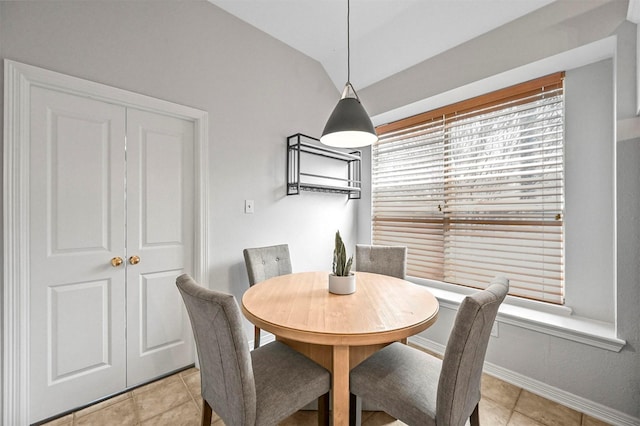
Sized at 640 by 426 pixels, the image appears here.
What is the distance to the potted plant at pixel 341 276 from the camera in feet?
5.18

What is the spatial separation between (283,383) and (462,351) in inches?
29.9

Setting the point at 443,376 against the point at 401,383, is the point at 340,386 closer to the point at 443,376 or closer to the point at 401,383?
the point at 401,383

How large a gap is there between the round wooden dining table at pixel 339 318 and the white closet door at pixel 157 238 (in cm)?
85

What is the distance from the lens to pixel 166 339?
6.68 feet

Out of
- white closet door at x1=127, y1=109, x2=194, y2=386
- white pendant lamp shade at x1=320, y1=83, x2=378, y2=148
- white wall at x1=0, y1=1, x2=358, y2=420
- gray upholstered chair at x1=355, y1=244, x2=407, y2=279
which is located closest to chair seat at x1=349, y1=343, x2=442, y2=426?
gray upholstered chair at x1=355, y1=244, x2=407, y2=279

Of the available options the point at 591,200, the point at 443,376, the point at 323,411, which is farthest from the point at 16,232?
the point at 591,200

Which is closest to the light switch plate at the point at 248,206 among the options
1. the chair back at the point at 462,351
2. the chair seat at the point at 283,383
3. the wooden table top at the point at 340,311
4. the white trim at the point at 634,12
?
the wooden table top at the point at 340,311

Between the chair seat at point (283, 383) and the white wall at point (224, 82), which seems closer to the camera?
the chair seat at point (283, 383)

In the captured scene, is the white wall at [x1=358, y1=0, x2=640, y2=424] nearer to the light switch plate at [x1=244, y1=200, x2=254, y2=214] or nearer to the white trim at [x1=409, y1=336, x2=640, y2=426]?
the white trim at [x1=409, y1=336, x2=640, y2=426]

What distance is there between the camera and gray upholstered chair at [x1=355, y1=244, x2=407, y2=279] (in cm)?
236

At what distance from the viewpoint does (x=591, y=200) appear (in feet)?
6.18

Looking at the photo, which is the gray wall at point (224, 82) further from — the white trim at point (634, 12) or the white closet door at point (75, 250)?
the white trim at point (634, 12)

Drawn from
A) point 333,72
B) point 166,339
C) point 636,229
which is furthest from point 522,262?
point 166,339

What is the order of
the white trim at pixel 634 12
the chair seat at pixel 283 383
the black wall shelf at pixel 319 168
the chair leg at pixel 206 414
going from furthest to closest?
the black wall shelf at pixel 319 168 < the white trim at pixel 634 12 < the chair leg at pixel 206 414 < the chair seat at pixel 283 383
